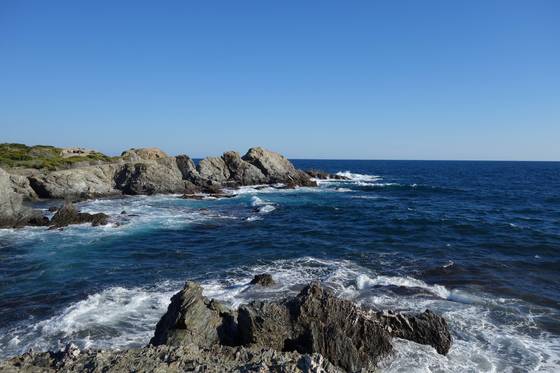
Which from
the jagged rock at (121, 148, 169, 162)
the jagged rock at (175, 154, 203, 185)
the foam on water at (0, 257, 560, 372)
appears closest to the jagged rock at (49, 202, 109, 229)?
the foam on water at (0, 257, 560, 372)

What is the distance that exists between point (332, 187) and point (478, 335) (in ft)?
208

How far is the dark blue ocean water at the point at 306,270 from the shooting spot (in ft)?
47.7

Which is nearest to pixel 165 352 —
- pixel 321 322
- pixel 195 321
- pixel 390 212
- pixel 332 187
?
pixel 195 321

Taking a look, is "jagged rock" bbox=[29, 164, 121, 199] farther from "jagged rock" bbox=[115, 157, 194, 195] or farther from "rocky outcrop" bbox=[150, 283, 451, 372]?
"rocky outcrop" bbox=[150, 283, 451, 372]

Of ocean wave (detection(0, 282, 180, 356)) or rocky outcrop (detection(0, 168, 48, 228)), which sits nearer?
ocean wave (detection(0, 282, 180, 356))

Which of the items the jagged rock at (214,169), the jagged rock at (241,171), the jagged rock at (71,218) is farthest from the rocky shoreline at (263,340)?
the jagged rock at (241,171)

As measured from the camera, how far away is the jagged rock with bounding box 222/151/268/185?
258 feet

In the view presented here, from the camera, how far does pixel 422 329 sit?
13664 millimetres

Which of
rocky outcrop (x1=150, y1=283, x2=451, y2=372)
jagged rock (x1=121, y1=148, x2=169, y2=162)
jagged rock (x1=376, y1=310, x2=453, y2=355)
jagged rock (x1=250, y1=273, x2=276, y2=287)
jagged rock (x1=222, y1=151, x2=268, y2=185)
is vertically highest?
jagged rock (x1=121, y1=148, x2=169, y2=162)

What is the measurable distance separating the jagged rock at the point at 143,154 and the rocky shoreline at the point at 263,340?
229 ft

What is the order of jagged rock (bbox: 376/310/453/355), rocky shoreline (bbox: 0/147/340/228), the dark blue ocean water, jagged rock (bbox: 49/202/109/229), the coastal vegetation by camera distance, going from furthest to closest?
the coastal vegetation → rocky shoreline (bbox: 0/147/340/228) → jagged rock (bbox: 49/202/109/229) → the dark blue ocean water → jagged rock (bbox: 376/310/453/355)

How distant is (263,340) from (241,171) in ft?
224

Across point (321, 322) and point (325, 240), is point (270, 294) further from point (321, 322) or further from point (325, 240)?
point (325, 240)

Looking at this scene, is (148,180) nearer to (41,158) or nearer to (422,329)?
(41,158)
